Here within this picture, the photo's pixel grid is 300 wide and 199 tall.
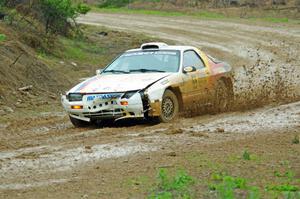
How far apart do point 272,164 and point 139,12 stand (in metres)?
37.7

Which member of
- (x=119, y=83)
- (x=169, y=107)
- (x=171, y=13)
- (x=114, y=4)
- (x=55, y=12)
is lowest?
(x=114, y=4)

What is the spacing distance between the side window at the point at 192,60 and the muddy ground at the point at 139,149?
3.60ft

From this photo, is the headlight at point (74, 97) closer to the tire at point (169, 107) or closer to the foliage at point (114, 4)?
the tire at point (169, 107)

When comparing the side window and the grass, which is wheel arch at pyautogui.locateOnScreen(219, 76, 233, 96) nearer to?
the side window

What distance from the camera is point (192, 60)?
15.5 m

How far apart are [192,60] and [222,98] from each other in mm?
984

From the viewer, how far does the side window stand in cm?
1527

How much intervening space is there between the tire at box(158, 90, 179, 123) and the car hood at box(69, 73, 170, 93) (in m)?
0.35

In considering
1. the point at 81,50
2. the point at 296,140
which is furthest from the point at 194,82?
the point at 81,50

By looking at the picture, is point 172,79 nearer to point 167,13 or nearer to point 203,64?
point 203,64

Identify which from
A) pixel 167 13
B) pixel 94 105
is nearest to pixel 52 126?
pixel 94 105

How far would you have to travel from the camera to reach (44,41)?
23.5m

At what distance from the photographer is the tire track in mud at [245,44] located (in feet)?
61.1

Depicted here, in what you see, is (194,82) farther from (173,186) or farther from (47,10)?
(47,10)
